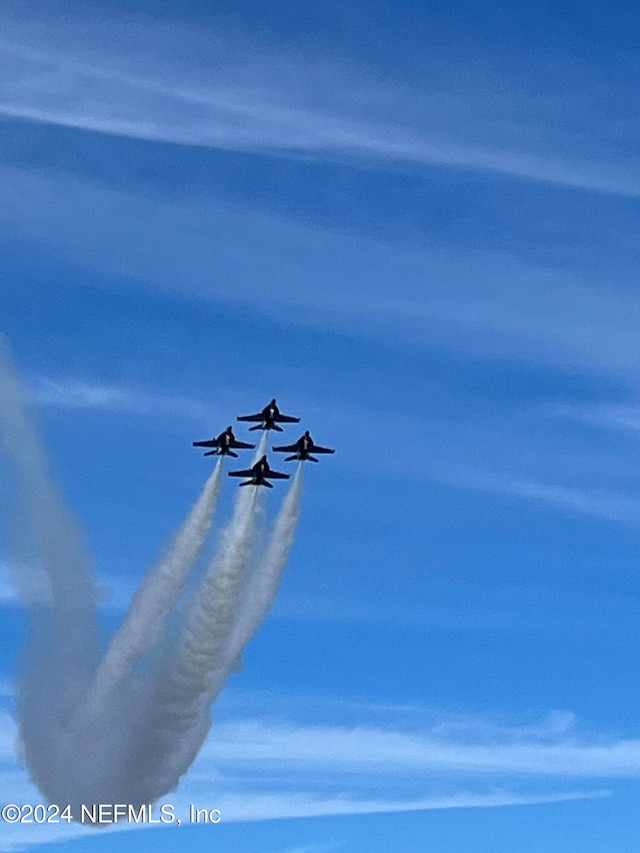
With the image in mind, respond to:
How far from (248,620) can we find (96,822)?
33.9 m

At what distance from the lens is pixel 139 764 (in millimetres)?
168875

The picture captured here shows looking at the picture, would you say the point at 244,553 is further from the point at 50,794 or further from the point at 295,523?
the point at 50,794

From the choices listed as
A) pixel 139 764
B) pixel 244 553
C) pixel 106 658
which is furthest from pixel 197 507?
pixel 139 764

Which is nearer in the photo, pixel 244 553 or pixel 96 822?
pixel 244 553

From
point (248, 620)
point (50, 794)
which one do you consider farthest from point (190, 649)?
point (50, 794)

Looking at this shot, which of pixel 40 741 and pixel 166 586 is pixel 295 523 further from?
pixel 40 741

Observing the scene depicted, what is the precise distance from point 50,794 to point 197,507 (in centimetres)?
4353

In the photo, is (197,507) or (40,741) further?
(40,741)

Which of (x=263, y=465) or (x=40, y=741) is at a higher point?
(x=263, y=465)

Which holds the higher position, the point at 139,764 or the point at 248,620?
the point at 248,620

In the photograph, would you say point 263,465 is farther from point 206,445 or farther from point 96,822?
point 96,822

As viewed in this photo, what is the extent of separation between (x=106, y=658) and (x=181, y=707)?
11.3 meters

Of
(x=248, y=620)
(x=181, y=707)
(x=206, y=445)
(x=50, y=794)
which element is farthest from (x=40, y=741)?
(x=206, y=445)

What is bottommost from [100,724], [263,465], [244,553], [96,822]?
[96,822]
